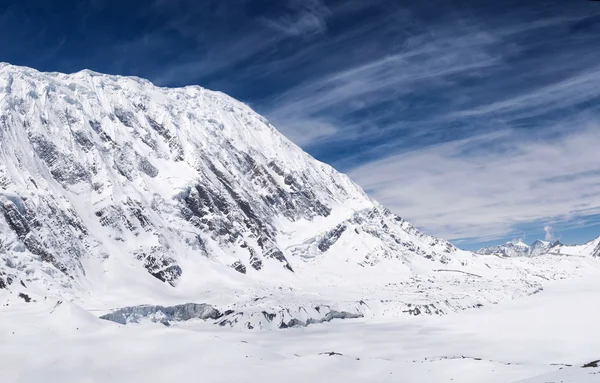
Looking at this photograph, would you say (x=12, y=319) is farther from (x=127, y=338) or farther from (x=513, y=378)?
(x=513, y=378)

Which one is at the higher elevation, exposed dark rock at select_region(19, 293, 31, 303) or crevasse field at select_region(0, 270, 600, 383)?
exposed dark rock at select_region(19, 293, 31, 303)

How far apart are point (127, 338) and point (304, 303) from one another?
5438 inches

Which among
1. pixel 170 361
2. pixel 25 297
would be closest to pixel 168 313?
pixel 25 297

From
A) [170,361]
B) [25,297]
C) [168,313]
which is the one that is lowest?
[170,361]

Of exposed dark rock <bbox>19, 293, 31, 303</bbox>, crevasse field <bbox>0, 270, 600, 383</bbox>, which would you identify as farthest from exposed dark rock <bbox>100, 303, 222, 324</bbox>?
crevasse field <bbox>0, 270, 600, 383</bbox>

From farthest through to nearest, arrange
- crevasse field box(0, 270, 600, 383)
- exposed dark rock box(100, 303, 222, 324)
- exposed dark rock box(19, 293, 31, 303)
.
Answer: 1. exposed dark rock box(100, 303, 222, 324)
2. exposed dark rock box(19, 293, 31, 303)
3. crevasse field box(0, 270, 600, 383)

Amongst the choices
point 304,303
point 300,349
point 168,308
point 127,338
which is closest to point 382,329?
point 304,303

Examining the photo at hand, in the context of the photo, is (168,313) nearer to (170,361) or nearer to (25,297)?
(25,297)

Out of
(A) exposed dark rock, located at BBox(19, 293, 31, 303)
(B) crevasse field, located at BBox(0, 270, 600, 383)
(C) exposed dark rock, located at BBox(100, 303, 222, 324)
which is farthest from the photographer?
(C) exposed dark rock, located at BBox(100, 303, 222, 324)

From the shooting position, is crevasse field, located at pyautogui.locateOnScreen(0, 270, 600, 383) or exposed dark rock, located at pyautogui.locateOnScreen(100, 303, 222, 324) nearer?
crevasse field, located at pyautogui.locateOnScreen(0, 270, 600, 383)

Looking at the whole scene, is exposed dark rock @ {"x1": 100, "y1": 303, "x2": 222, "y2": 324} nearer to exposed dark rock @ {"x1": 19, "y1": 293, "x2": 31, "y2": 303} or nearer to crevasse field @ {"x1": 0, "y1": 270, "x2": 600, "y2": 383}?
exposed dark rock @ {"x1": 19, "y1": 293, "x2": 31, "y2": 303}

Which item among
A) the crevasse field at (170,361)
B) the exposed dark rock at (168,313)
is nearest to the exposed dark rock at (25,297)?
the exposed dark rock at (168,313)

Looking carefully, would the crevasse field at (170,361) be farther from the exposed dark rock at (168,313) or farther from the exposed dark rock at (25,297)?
the exposed dark rock at (168,313)

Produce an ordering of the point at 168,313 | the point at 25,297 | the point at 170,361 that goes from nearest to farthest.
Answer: the point at 170,361 < the point at 25,297 < the point at 168,313
